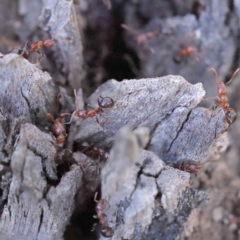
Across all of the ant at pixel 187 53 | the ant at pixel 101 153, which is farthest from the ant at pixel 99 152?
the ant at pixel 187 53

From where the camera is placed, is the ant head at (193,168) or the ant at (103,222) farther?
the ant head at (193,168)

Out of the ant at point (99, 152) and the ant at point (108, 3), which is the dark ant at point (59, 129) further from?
the ant at point (108, 3)

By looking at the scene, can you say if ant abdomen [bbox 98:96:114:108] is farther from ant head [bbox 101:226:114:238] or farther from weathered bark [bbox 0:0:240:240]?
ant head [bbox 101:226:114:238]

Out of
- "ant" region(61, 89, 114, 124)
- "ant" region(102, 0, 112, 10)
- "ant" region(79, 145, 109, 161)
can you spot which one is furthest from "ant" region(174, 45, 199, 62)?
"ant" region(79, 145, 109, 161)

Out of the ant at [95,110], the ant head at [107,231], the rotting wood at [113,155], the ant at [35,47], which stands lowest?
the ant head at [107,231]

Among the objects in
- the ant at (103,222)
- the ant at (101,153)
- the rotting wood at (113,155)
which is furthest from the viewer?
the ant at (101,153)

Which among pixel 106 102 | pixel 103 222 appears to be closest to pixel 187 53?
pixel 106 102

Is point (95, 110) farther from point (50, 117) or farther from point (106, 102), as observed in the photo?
point (50, 117)

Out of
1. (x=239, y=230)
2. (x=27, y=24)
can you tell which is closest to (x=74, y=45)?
Result: (x=27, y=24)
